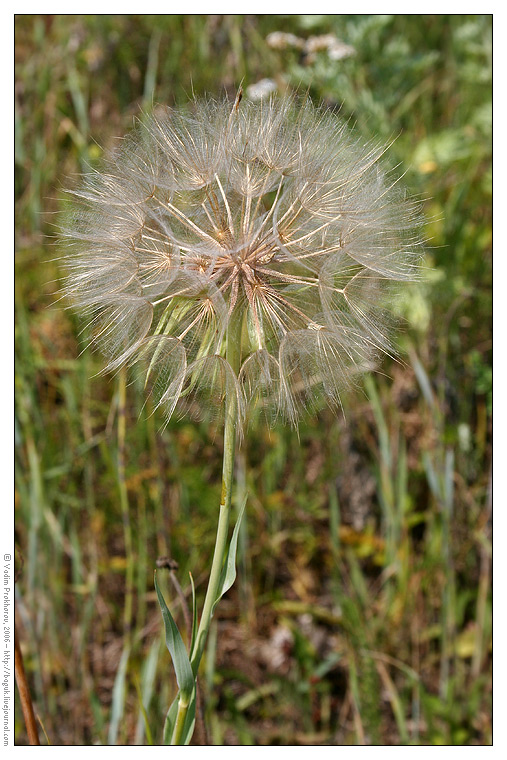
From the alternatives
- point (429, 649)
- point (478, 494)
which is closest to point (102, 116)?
point (478, 494)

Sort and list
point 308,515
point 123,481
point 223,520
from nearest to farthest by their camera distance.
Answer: point 223,520 < point 123,481 < point 308,515

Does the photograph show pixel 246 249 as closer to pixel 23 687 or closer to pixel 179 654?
pixel 179 654

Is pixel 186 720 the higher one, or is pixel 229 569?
pixel 229 569

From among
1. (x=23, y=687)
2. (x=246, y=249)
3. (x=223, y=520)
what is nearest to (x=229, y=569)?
(x=223, y=520)

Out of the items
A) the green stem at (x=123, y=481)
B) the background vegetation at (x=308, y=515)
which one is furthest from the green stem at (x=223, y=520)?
the background vegetation at (x=308, y=515)

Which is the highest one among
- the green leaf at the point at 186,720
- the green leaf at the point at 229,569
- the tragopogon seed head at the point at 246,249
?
the tragopogon seed head at the point at 246,249

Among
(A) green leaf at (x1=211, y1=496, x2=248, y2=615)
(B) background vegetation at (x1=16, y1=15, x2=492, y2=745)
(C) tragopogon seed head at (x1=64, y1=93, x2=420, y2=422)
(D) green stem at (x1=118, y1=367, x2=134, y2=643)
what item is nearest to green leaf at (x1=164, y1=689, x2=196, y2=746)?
(A) green leaf at (x1=211, y1=496, x2=248, y2=615)

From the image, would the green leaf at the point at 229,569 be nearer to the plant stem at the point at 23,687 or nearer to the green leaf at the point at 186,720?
the green leaf at the point at 186,720
